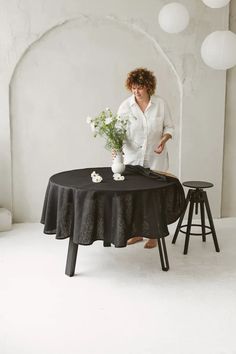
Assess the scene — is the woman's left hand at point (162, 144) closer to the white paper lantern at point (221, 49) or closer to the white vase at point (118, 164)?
the white vase at point (118, 164)

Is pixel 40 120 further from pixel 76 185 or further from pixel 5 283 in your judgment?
pixel 5 283

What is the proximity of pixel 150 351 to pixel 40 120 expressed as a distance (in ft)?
10.3

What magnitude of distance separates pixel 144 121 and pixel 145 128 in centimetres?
6

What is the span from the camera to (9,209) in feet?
17.8

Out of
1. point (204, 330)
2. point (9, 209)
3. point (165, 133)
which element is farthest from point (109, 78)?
point (204, 330)

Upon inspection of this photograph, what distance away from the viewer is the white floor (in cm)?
296

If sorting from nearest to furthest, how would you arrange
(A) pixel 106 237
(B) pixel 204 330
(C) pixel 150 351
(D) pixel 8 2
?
(C) pixel 150 351, (B) pixel 204 330, (A) pixel 106 237, (D) pixel 8 2

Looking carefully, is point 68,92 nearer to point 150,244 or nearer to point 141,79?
point 141,79

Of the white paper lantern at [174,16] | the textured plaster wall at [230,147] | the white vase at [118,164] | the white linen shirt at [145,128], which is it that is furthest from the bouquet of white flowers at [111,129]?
the textured plaster wall at [230,147]

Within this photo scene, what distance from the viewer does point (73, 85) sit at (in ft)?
17.6

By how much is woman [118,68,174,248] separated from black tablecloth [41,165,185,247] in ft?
2.14

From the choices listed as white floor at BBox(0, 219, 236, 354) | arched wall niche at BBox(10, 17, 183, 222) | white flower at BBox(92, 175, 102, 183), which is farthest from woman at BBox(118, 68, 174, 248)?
arched wall niche at BBox(10, 17, 183, 222)

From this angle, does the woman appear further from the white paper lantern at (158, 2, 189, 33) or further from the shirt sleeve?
the white paper lantern at (158, 2, 189, 33)

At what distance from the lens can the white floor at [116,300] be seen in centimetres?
296
